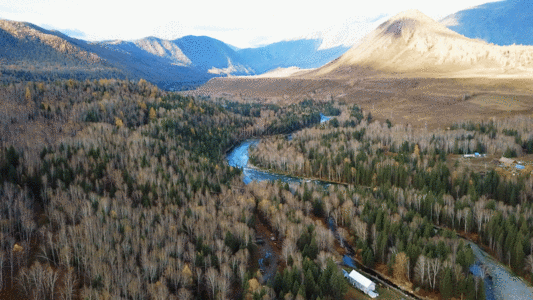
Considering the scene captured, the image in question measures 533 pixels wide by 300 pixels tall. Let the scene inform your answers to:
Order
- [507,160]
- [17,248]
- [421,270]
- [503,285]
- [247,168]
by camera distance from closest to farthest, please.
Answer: [17,248] < [421,270] < [503,285] < [507,160] < [247,168]

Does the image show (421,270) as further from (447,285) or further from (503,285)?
(503,285)

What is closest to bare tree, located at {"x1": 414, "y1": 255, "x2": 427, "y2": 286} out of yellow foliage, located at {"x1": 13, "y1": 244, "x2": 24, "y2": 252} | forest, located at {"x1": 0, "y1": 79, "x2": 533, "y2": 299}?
forest, located at {"x1": 0, "y1": 79, "x2": 533, "y2": 299}

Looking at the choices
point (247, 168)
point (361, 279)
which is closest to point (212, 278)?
point (361, 279)

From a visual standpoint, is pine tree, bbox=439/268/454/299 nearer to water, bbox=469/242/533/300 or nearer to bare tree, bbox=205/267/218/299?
water, bbox=469/242/533/300

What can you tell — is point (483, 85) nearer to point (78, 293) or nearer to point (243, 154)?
point (243, 154)

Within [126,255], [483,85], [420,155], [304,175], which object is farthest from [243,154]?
[483,85]

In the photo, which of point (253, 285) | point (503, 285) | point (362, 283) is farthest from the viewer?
point (503, 285)

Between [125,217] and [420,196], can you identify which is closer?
[125,217]
